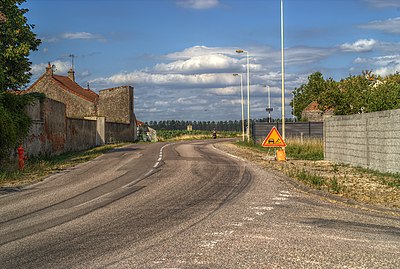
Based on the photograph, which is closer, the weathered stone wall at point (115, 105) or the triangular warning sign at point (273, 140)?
the triangular warning sign at point (273, 140)

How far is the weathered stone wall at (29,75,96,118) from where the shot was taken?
2438 inches

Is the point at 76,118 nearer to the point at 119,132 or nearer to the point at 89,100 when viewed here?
the point at 119,132

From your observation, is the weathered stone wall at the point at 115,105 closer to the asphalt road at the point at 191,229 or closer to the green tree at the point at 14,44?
the green tree at the point at 14,44

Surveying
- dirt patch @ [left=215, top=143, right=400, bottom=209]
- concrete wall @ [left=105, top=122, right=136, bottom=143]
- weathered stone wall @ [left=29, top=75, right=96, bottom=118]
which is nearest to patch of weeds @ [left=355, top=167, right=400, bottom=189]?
dirt patch @ [left=215, top=143, right=400, bottom=209]

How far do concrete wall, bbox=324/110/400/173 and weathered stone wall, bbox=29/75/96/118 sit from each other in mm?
43164

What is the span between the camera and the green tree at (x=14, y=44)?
24.9 metres

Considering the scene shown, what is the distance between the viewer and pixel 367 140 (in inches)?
742

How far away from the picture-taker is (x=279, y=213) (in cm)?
966

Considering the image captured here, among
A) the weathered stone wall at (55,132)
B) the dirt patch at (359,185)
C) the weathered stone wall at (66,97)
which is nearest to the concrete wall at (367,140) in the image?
the dirt patch at (359,185)

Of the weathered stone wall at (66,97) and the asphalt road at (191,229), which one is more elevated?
the weathered stone wall at (66,97)

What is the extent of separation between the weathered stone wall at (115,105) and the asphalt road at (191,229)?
51.4 m

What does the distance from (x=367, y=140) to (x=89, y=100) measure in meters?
48.7

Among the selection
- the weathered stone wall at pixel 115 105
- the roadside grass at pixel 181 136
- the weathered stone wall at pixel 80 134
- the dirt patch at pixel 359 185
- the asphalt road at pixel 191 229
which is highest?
the weathered stone wall at pixel 115 105

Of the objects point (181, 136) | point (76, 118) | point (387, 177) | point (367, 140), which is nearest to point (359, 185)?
point (387, 177)
